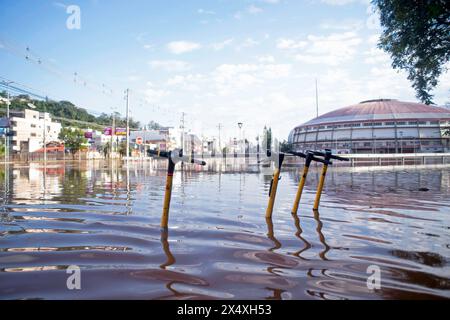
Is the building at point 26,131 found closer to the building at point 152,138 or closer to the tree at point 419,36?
the building at point 152,138

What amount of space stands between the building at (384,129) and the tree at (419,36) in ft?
283

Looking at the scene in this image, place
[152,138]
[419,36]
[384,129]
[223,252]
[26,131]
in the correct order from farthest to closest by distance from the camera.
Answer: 1. [152,138]
2. [384,129]
3. [26,131]
4. [419,36]
5. [223,252]

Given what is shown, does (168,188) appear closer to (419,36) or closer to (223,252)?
(223,252)

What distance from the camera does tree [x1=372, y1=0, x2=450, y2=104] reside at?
8.28 meters

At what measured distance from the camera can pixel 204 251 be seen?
367 centimetres

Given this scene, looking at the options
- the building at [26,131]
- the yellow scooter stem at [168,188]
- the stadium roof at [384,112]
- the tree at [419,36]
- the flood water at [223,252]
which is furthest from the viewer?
the stadium roof at [384,112]

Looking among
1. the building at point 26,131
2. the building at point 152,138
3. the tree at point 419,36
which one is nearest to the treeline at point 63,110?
the building at point 26,131

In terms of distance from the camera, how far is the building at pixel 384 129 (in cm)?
9106

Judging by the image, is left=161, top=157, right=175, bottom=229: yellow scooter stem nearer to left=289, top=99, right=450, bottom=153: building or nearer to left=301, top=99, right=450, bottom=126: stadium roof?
left=289, top=99, right=450, bottom=153: building

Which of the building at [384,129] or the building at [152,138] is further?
the building at [152,138]

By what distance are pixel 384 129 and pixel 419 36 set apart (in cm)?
9726

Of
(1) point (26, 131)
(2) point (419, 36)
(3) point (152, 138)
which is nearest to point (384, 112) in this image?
(3) point (152, 138)

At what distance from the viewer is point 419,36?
9203 millimetres
